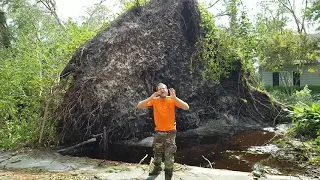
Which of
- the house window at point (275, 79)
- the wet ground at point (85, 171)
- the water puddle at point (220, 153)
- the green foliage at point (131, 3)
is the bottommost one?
the water puddle at point (220, 153)

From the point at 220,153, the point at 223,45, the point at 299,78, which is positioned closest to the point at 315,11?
the point at 299,78

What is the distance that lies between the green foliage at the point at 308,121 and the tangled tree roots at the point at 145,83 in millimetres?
4112

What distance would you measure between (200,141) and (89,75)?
4680mm

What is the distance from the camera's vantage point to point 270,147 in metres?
10.6

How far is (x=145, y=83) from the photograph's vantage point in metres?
14.1

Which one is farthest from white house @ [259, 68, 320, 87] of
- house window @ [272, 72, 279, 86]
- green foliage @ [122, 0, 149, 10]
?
green foliage @ [122, 0, 149, 10]

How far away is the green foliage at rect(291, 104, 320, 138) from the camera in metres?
10.5

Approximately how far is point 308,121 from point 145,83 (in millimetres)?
6377

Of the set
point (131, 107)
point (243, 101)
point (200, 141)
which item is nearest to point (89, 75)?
point (131, 107)

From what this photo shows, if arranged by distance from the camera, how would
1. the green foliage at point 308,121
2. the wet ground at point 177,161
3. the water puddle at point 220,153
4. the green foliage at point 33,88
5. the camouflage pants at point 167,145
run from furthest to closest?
1. the green foliage at point 33,88
2. the green foliage at point 308,121
3. the water puddle at point 220,153
4. the wet ground at point 177,161
5. the camouflage pants at point 167,145

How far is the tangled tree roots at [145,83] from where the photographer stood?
11367 mm

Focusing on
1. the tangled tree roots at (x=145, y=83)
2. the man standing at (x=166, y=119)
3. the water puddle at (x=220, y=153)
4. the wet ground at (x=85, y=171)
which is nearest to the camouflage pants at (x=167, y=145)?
the man standing at (x=166, y=119)

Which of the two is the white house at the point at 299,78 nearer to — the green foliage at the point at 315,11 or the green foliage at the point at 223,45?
the green foliage at the point at 315,11

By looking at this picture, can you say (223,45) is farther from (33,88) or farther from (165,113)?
(165,113)
